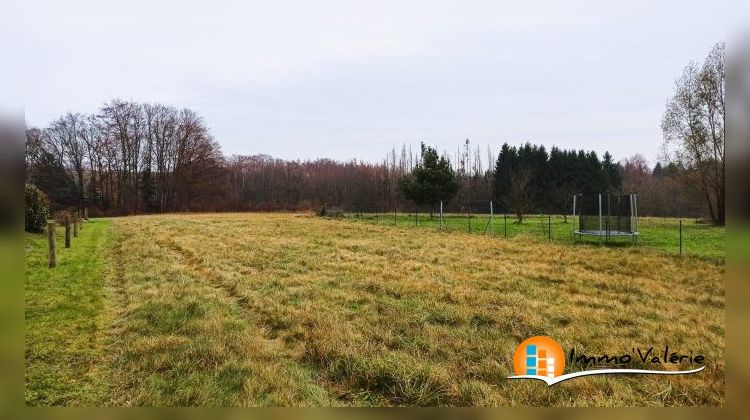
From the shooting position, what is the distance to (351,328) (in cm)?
514

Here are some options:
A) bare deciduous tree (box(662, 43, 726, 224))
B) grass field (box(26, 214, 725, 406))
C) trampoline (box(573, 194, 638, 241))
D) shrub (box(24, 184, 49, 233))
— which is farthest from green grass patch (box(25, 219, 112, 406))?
bare deciduous tree (box(662, 43, 726, 224))

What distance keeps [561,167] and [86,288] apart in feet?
176

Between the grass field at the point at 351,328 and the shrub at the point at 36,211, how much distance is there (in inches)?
106

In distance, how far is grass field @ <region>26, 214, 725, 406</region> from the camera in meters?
3.35

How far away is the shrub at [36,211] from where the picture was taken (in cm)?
1261

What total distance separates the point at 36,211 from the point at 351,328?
43.5ft

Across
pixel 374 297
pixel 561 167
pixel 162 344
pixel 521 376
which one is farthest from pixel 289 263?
pixel 561 167

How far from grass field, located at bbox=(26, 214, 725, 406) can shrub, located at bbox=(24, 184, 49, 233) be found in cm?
269

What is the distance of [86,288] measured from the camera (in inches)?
295

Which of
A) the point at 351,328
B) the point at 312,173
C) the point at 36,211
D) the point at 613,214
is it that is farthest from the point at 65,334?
the point at 312,173

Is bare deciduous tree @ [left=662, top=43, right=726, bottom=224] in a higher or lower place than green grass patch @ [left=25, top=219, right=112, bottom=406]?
higher
